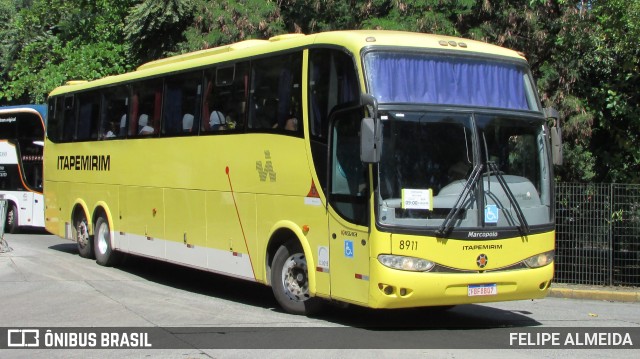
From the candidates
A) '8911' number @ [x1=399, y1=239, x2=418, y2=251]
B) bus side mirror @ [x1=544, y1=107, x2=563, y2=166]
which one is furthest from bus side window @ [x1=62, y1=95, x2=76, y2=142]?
bus side mirror @ [x1=544, y1=107, x2=563, y2=166]

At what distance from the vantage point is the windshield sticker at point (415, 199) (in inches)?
369

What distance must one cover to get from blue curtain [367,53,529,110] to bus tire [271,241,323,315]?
2624 mm

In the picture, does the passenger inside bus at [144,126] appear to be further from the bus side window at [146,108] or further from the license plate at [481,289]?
the license plate at [481,289]

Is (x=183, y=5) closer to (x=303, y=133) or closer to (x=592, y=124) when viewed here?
(x=592, y=124)

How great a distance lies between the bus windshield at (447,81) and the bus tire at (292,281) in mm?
2633

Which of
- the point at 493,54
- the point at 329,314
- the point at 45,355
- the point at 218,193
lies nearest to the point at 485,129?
the point at 493,54

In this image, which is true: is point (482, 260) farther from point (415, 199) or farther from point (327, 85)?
point (327, 85)

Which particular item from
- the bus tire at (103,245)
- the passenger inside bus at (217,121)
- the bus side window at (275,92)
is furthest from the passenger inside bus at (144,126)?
Result: the bus side window at (275,92)

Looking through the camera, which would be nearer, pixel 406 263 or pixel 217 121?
pixel 406 263

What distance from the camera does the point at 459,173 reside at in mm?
9680

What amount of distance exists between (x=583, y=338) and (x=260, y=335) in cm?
387

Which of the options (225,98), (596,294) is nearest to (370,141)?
(225,98)

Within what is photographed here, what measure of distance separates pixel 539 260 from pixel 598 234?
600cm

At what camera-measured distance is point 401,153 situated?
9.46 m
